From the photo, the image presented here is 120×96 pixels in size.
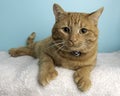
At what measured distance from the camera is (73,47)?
127cm

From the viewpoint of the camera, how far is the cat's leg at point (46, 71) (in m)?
1.26

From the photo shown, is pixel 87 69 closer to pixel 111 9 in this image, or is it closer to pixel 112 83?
pixel 112 83

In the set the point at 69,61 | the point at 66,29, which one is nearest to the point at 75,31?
the point at 66,29

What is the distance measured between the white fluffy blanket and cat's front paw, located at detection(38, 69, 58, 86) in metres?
0.03

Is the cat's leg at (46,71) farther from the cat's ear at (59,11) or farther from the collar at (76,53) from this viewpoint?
the cat's ear at (59,11)

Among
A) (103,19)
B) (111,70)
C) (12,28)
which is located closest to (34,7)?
(12,28)

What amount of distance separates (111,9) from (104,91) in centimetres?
73

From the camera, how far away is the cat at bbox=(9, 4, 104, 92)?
4.14ft

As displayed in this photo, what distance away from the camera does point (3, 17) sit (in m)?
1.80

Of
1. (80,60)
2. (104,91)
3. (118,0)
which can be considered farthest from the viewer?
(118,0)

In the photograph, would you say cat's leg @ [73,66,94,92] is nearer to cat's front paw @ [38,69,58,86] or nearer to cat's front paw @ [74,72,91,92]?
cat's front paw @ [74,72,91,92]

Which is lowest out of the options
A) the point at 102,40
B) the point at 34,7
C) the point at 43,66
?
the point at 102,40

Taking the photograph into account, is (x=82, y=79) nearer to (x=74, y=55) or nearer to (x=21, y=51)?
(x=74, y=55)

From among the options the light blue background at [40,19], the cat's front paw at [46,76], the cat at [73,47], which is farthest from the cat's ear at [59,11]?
the light blue background at [40,19]
